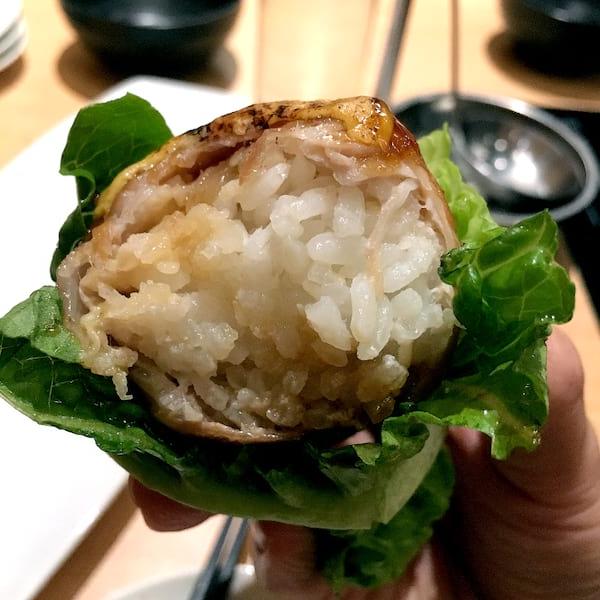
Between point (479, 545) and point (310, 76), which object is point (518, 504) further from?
point (310, 76)

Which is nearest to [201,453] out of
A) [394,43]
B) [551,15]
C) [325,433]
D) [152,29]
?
[325,433]

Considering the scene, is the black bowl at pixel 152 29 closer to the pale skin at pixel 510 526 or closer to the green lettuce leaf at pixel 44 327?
the pale skin at pixel 510 526

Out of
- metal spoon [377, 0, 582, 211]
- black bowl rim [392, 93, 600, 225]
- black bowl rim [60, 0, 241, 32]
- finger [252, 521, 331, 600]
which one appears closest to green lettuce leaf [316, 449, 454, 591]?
finger [252, 521, 331, 600]

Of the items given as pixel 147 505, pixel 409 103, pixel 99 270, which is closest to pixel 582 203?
pixel 409 103

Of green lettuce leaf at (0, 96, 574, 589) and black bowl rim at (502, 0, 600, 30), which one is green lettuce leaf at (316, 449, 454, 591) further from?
black bowl rim at (502, 0, 600, 30)

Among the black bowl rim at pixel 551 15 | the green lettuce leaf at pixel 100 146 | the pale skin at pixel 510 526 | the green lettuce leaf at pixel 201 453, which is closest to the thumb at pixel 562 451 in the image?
the pale skin at pixel 510 526

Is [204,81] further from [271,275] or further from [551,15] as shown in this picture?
[271,275]

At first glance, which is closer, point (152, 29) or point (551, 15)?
point (152, 29)
